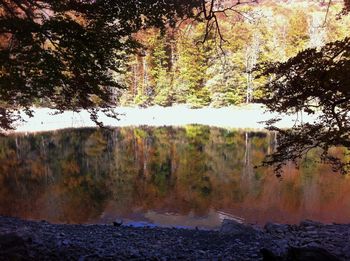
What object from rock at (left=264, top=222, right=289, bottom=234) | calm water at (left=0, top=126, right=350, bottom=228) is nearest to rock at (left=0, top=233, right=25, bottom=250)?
rock at (left=264, top=222, right=289, bottom=234)

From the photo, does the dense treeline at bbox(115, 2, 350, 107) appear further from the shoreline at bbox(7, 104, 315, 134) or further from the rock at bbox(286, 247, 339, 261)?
the rock at bbox(286, 247, 339, 261)

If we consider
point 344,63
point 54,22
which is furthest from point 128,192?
point 344,63

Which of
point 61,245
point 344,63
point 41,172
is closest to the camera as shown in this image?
point 344,63

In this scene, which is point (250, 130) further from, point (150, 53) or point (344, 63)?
point (344, 63)

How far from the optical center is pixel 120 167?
20750 millimetres

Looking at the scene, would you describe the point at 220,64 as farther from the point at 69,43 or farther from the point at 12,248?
the point at 12,248

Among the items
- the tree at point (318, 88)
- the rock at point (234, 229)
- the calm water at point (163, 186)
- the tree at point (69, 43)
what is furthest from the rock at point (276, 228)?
the tree at point (69, 43)

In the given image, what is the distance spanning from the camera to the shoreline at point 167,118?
37.2 m

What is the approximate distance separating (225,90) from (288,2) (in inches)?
1302

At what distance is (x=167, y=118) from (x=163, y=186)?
28946mm

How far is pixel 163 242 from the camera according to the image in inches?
341

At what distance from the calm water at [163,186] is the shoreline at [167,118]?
10.4m

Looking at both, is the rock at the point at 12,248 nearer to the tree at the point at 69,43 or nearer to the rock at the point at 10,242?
the rock at the point at 10,242

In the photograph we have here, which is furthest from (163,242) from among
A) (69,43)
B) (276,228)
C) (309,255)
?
(69,43)
